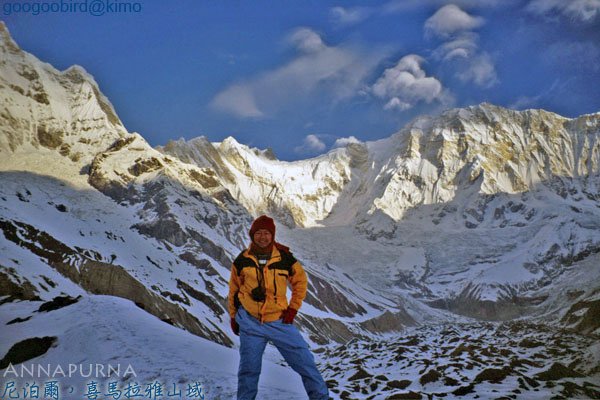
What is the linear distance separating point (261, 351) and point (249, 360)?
28cm

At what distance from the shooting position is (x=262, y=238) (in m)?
10.2

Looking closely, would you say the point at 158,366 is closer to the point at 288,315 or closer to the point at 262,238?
the point at 288,315

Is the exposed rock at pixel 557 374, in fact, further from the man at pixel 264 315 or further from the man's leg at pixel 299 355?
the man at pixel 264 315

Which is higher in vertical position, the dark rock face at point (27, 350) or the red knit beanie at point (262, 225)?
the red knit beanie at point (262, 225)

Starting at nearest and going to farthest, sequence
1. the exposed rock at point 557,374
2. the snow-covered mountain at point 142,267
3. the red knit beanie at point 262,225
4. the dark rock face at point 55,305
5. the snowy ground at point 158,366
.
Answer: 1. the red knit beanie at point 262,225
2. the snowy ground at point 158,366
3. the snow-covered mountain at point 142,267
4. the dark rock face at point 55,305
5. the exposed rock at point 557,374

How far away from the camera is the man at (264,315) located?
9.95 meters

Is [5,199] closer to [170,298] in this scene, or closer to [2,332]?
[170,298]

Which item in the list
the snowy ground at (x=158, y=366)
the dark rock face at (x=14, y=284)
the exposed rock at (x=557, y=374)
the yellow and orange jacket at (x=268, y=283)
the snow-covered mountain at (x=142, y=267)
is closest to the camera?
the yellow and orange jacket at (x=268, y=283)

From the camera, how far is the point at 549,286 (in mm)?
174500

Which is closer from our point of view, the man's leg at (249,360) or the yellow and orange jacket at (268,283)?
the man's leg at (249,360)

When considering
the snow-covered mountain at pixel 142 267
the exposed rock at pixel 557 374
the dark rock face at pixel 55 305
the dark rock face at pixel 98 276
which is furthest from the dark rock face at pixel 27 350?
the dark rock face at pixel 98 276

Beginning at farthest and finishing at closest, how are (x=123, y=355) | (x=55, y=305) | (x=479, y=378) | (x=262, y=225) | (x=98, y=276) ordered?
(x=98, y=276), (x=479, y=378), (x=55, y=305), (x=123, y=355), (x=262, y=225)

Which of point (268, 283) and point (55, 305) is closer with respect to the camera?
point (268, 283)

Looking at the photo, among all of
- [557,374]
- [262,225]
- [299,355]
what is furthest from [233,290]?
[557,374]
